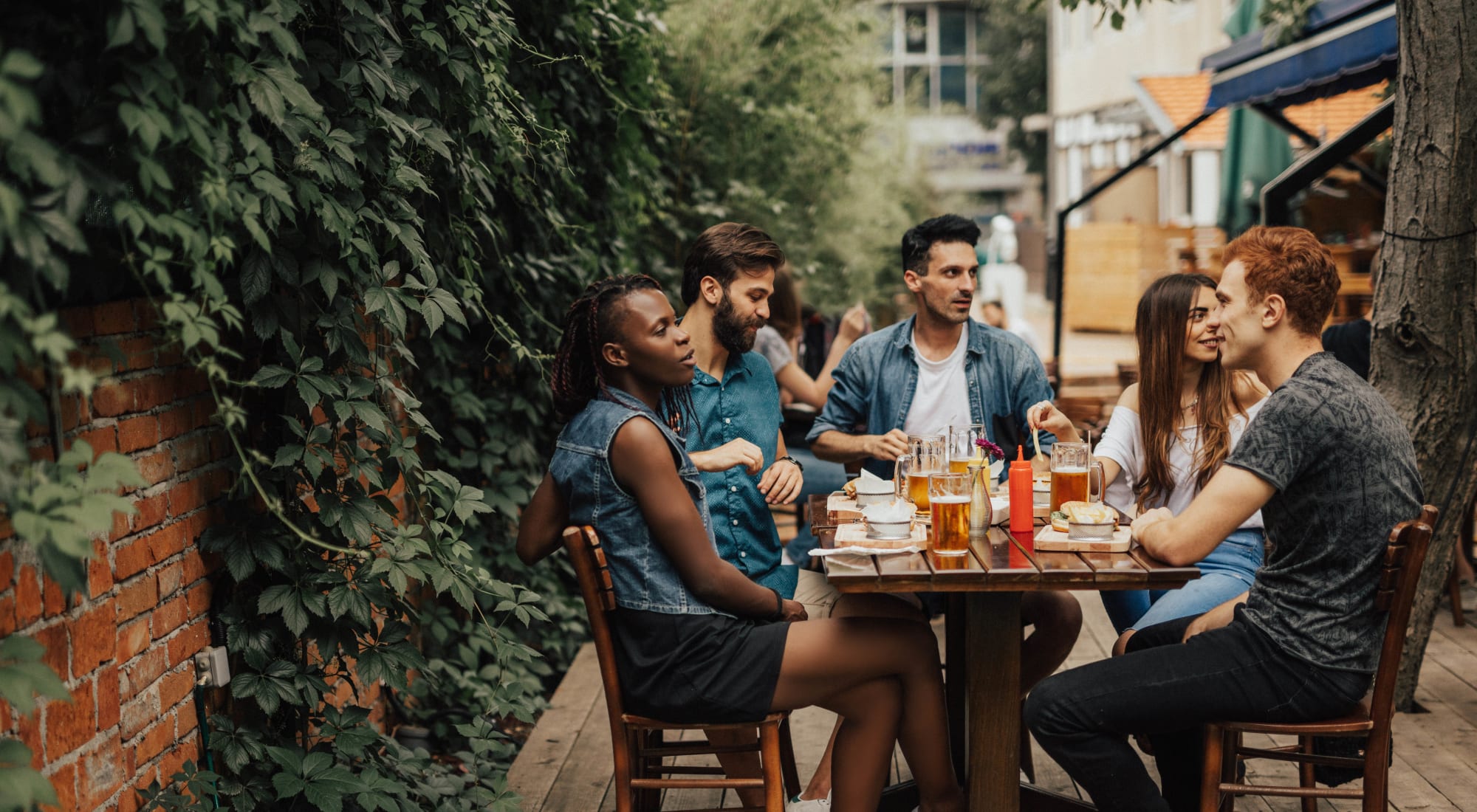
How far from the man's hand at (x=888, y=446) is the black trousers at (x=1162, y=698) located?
3.33 feet

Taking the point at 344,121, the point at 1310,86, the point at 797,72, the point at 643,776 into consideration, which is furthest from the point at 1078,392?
the point at 344,121

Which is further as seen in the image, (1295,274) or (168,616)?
(1295,274)

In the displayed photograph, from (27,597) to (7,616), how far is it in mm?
55

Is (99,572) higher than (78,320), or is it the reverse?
(78,320)

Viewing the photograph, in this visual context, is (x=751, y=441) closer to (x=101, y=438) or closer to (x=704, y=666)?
(x=704, y=666)

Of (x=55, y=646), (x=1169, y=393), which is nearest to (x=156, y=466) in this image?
(x=55, y=646)

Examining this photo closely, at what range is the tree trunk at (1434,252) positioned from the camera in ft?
11.4

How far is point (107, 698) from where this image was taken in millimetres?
2162

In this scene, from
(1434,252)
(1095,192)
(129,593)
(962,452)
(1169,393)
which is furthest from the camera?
(1095,192)

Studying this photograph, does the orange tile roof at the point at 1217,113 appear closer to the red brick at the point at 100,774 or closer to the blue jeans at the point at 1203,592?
the blue jeans at the point at 1203,592

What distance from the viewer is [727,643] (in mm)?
2555

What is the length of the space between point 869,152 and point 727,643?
9.08 meters

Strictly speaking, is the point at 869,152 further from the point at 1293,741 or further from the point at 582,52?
the point at 1293,741

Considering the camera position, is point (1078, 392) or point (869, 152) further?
point (869, 152)
